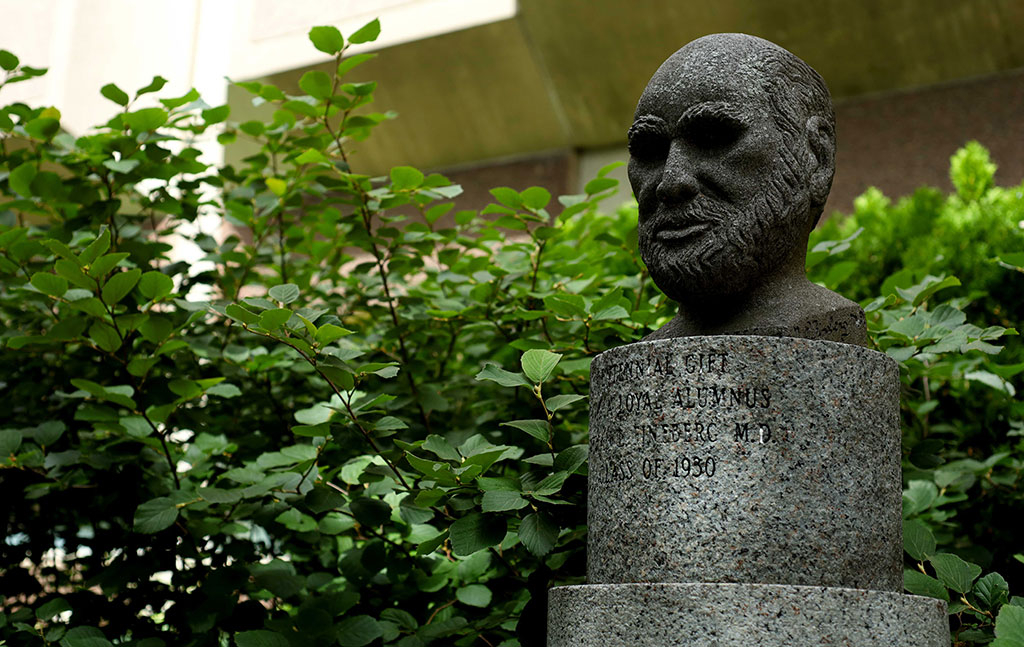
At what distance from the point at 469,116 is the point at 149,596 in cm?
581

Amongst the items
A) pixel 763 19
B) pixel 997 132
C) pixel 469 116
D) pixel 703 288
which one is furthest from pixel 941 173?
pixel 703 288

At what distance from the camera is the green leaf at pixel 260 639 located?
311cm

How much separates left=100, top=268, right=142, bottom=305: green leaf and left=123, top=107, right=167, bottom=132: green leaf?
842mm

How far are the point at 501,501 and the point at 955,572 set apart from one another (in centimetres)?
128

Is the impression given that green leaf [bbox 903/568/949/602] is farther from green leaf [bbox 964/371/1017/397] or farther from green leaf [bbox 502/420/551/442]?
green leaf [bbox 964/371/1017/397]

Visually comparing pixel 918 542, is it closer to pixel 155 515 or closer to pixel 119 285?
pixel 155 515

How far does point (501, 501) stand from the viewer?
2863mm

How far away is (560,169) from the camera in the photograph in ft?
29.1

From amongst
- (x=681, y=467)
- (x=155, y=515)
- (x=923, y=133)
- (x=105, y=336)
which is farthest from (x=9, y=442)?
(x=923, y=133)

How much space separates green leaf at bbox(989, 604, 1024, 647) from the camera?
234 cm

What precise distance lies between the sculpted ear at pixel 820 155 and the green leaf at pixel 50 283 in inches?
93.3

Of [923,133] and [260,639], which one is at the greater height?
[923,133]

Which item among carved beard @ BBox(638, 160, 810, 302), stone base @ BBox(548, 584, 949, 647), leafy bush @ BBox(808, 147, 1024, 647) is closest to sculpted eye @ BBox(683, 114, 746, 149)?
carved beard @ BBox(638, 160, 810, 302)

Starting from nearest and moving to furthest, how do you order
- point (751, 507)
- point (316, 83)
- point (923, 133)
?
point (751, 507) → point (316, 83) → point (923, 133)
